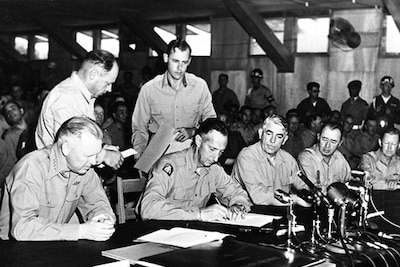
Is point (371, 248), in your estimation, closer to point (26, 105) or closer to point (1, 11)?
point (26, 105)

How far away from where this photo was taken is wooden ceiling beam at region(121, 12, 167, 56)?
11.2 metres

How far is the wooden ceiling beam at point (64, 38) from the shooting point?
12312 mm

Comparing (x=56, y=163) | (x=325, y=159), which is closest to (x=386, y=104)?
(x=325, y=159)

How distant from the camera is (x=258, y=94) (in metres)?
9.73

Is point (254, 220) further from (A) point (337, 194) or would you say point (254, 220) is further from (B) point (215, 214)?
(A) point (337, 194)

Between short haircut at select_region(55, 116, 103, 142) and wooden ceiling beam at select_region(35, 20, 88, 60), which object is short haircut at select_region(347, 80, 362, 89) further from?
short haircut at select_region(55, 116, 103, 142)

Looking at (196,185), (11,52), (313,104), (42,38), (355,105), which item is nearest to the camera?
(196,185)

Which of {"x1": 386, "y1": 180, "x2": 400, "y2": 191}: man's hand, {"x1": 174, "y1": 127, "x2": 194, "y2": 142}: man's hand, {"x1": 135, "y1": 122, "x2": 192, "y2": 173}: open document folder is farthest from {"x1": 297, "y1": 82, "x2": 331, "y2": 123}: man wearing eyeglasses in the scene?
{"x1": 135, "y1": 122, "x2": 192, "y2": 173}: open document folder

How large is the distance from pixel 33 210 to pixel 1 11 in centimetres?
917

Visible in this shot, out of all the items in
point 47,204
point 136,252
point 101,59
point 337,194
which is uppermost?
point 101,59

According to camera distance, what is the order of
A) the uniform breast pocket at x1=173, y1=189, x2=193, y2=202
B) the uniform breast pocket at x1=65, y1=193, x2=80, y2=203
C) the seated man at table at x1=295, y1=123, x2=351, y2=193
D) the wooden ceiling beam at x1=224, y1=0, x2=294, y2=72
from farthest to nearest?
the wooden ceiling beam at x1=224, y1=0, x2=294, y2=72
the seated man at table at x1=295, y1=123, x2=351, y2=193
the uniform breast pocket at x1=173, y1=189, x2=193, y2=202
the uniform breast pocket at x1=65, y1=193, x2=80, y2=203

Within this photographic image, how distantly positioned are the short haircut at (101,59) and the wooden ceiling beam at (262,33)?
630 centimetres

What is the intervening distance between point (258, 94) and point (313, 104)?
1148 mm

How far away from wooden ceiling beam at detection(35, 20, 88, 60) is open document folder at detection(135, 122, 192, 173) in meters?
8.84
